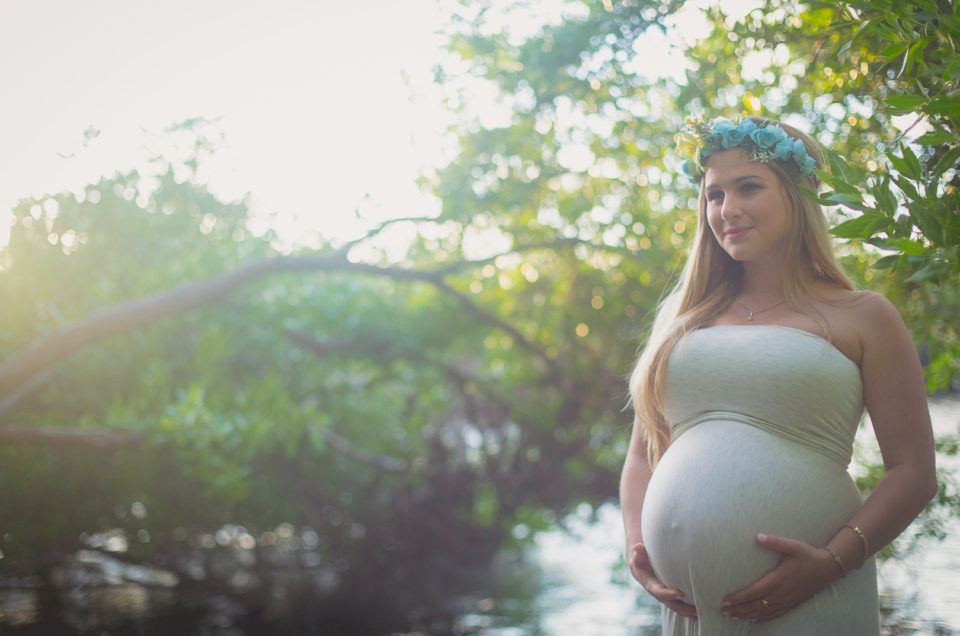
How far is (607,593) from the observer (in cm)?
563

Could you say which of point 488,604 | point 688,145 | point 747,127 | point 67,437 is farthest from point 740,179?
point 488,604

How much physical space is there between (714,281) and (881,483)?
2.36 feet

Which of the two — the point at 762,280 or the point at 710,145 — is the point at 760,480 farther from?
the point at 710,145

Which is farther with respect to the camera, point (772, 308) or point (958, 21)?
point (772, 308)

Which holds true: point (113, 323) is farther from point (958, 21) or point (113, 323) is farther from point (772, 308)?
point (958, 21)

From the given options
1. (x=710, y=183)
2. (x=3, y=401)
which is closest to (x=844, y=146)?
(x=710, y=183)

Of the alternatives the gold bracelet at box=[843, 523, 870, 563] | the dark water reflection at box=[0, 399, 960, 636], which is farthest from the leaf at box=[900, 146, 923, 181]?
the dark water reflection at box=[0, 399, 960, 636]

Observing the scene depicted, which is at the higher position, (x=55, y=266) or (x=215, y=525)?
(x=55, y=266)

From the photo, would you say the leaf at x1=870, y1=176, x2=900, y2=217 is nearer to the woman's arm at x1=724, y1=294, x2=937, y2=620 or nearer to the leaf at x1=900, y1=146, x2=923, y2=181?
the leaf at x1=900, y1=146, x2=923, y2=181

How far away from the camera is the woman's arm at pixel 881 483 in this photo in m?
1.61

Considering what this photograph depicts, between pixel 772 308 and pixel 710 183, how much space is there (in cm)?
39

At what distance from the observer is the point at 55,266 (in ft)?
17.3

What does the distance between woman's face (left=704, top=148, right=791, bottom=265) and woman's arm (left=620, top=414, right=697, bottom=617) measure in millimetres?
622

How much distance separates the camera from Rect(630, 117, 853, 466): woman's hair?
193cm
